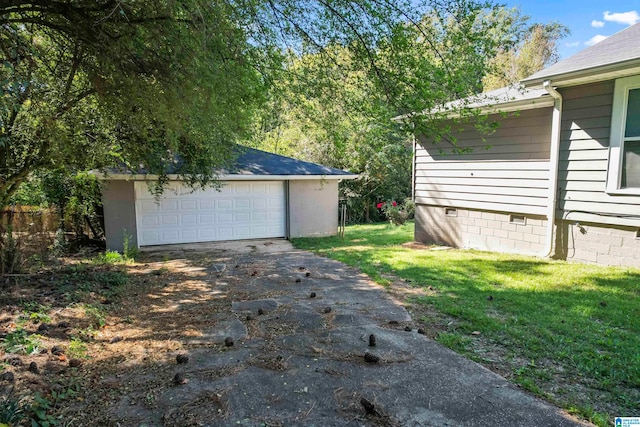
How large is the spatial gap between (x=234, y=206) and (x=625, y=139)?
29.7ft

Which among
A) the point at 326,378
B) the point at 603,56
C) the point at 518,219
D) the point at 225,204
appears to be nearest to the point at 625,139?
the point at 603,56

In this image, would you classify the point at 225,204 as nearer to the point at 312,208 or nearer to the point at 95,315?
the point at 312,208

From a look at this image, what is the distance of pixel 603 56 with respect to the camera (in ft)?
19.8

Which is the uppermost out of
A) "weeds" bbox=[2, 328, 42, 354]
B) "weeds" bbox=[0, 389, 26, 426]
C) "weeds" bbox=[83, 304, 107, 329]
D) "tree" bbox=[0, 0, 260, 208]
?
"tree" bbox=[0, 0, 260, 208]

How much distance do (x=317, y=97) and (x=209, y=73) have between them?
1753 millimetres

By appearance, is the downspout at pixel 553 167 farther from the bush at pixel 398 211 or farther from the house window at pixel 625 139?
the bush at pixel 398 211

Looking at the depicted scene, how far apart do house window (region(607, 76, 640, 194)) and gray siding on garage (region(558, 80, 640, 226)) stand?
0.30 feet

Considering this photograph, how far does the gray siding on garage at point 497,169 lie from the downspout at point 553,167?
0.86ft

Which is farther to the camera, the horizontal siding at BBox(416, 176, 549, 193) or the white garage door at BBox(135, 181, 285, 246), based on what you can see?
the white garage door at BBox(135, 181, 285, 246)

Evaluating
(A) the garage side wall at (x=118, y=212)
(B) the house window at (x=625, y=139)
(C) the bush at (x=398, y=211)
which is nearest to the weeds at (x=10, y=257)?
(A) the garage side wall at (x=118, y=212)

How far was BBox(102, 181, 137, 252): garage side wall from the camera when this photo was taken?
31.3 feet

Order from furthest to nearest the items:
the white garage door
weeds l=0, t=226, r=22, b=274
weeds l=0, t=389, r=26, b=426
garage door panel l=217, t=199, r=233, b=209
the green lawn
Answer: garage door panel l=217, t=199, r=233, b=209 < the white garage door < weeds l=0, t=226, r=22, b=274 < the green lawn < weeds l=0, t=389, r=26, b=426

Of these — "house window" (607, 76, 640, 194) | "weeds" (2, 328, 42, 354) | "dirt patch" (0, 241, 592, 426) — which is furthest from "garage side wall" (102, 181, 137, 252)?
"house window" (607, 76, 640, 194)

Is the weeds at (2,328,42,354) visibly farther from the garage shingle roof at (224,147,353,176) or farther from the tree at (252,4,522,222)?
the garage shingle roof at (224,147,353,176)
